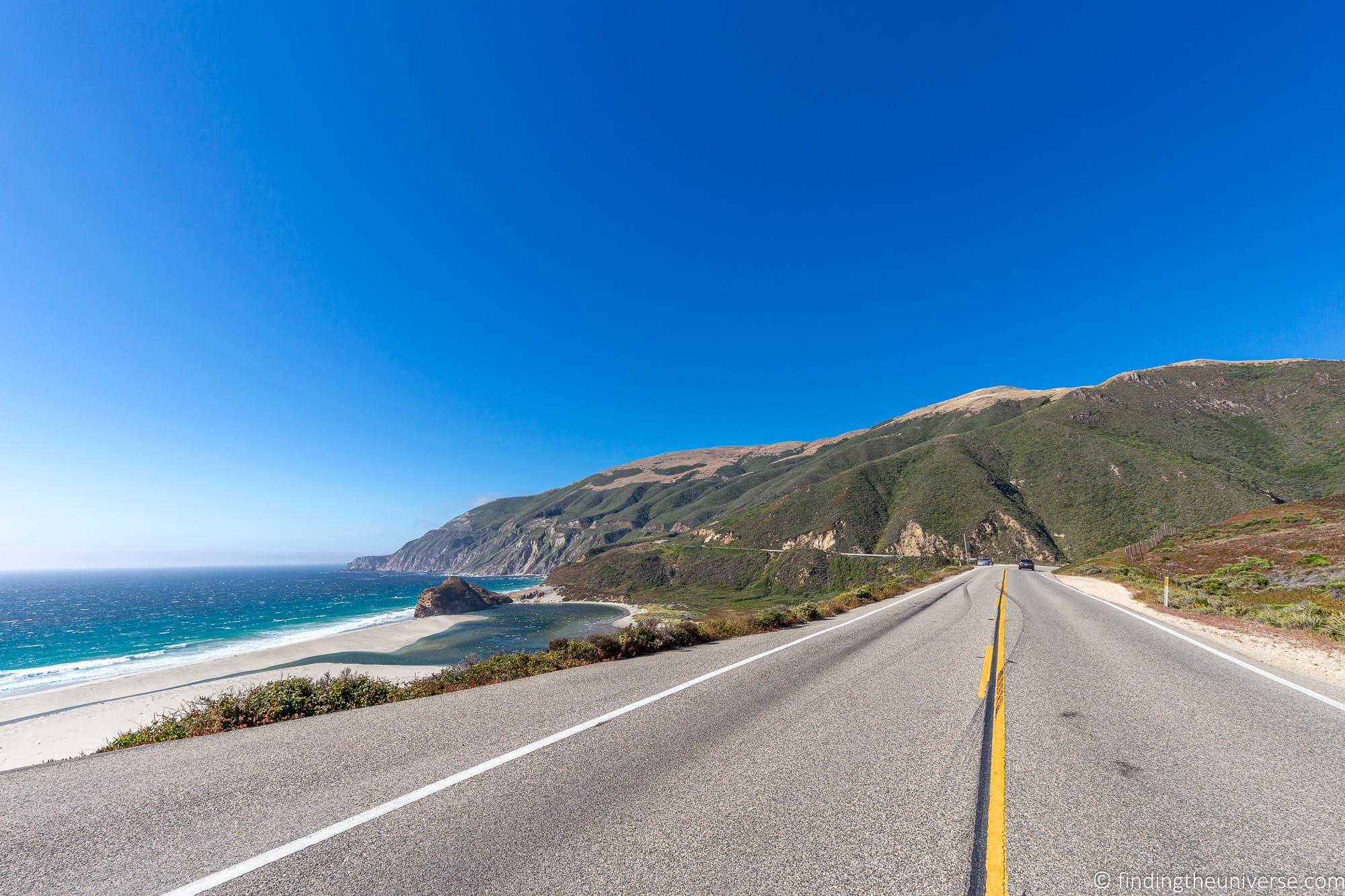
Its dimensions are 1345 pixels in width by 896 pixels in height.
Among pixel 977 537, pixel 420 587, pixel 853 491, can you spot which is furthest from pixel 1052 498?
pixel 420 587

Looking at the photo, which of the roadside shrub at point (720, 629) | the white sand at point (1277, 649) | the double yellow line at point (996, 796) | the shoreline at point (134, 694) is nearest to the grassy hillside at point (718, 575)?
the shoreline at point (134, 694)

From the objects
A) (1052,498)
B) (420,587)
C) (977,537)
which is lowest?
(420,587)

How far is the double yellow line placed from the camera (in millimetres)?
3041

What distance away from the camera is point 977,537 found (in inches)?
3455

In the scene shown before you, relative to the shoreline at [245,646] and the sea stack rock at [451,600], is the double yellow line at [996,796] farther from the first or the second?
the sea stack rock at [451,600]

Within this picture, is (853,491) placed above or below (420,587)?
above

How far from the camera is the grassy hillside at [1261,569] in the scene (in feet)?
55.6

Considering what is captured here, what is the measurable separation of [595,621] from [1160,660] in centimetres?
7126

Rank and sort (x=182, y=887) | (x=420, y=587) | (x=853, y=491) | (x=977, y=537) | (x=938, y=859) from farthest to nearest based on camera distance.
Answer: (x=420, y=587)
(x=853, y=491)
(x=977, y=537)
(x=938, y=859)
(x=182, y=887)

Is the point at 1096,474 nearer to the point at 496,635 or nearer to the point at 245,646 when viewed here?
the point at 496,635

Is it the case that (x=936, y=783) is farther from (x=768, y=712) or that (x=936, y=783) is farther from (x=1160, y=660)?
(x=1160, y=660)

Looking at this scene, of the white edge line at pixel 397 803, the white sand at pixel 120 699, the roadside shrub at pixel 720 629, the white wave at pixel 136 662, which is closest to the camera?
the white edge line at pixel 397 803

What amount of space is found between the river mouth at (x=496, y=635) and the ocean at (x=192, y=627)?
290 millimetres

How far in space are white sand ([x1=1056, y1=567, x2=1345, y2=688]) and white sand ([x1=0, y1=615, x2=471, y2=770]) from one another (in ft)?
121
